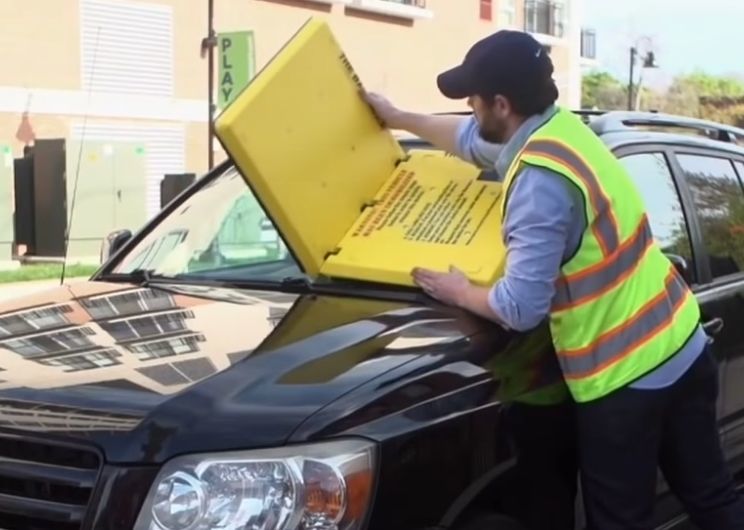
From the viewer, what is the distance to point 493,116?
10.9ft

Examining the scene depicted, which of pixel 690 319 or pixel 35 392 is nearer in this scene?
pixel 35 392

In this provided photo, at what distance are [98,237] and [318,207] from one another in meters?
17.3

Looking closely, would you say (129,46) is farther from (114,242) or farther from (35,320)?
(35,320)

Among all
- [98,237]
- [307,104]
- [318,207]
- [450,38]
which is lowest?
[98,237]

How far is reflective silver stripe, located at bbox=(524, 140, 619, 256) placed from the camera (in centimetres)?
316

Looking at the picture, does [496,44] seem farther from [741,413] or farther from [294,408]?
[741,413]

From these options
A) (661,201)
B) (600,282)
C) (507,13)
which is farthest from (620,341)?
(507,13)

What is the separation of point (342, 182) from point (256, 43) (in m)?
24.0

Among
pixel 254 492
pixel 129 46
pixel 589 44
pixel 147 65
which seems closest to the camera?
pixel 254 492

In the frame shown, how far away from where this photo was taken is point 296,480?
8.16 feet

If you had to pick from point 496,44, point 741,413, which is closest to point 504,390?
point 496,44

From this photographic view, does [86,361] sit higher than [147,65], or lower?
lower

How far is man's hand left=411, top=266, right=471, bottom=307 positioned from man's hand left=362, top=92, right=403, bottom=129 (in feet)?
2.30

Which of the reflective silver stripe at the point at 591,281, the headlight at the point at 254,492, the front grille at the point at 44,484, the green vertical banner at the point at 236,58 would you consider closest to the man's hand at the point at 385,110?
the reflective silver stripe at the point at 591,281
